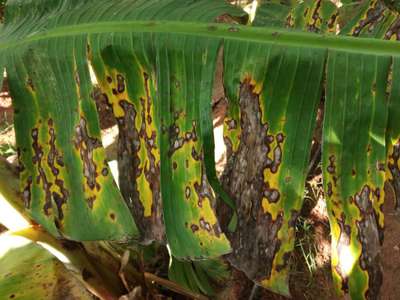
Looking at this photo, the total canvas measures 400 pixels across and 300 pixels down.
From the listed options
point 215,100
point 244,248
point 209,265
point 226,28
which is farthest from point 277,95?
point 215,100

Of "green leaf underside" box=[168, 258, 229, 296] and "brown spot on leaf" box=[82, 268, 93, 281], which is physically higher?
"brown spot on leaf" box=[82, 268, 93, 281]

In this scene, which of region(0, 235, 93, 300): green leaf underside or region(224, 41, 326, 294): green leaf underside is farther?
region(0, 235, 93, 300): green leaf underside

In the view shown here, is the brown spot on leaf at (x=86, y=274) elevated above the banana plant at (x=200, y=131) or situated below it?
below

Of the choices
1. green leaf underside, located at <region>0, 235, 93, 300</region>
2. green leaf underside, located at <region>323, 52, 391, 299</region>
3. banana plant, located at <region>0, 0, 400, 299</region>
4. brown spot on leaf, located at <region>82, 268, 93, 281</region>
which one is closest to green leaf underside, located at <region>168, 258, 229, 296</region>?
brown spot on leaf, located at <region>82, 268, 93, 281</region>

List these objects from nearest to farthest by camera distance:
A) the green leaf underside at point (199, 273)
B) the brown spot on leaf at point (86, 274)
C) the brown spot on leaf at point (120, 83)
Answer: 1. the brown spot on leaf at point (120, 83)
2. the brown spot on leaf at point (86, 274)
3. the green leaf underside at point (199, 273)

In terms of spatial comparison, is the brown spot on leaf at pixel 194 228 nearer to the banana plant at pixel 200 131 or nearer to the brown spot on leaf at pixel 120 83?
the banana plant at pixel 200 131

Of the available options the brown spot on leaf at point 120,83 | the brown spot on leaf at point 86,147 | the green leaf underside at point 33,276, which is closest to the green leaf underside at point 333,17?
the brown spot on leaf at point 120,83

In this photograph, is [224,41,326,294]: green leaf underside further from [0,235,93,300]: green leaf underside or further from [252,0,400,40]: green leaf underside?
[0,235,93,300]: green leaf underside

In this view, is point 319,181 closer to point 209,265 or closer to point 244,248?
point 209,265

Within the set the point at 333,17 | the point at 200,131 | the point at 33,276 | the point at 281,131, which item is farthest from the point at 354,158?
the point at 33,276
